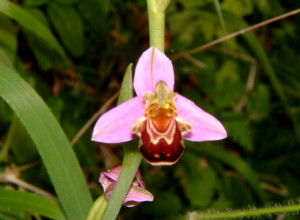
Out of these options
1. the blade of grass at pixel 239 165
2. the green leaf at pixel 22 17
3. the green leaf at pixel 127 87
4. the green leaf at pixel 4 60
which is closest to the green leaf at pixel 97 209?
the green leaf at pixel 127 87

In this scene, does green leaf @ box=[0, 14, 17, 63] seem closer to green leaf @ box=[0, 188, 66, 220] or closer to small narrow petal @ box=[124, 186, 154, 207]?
green leaf @ box=[0, 188, 66, 220]

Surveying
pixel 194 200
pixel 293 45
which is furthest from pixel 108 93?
pixel 293 45

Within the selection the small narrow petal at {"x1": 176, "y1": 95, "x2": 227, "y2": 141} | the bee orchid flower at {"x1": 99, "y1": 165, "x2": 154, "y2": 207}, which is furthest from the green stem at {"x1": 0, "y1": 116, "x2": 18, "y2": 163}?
the small narrow petal at {"x1": 176, "y1": 95, "x2": 227, "y2": 141}

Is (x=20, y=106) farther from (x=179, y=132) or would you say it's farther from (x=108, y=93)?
(x=108, y=93)

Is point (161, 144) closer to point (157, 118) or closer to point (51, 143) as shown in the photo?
point (157, 118)

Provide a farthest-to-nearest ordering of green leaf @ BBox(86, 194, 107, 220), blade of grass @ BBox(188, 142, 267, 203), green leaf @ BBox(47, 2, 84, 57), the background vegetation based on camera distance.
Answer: blade of grass @ BBox(188, 142, 267, 203)
the background vegetation
green leaf @ BBox(47, 2, 84, 57)
green leaf @ BBox(86, 194, 107, 220)

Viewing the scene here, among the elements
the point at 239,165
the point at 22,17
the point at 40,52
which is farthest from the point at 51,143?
the point at 239,165
